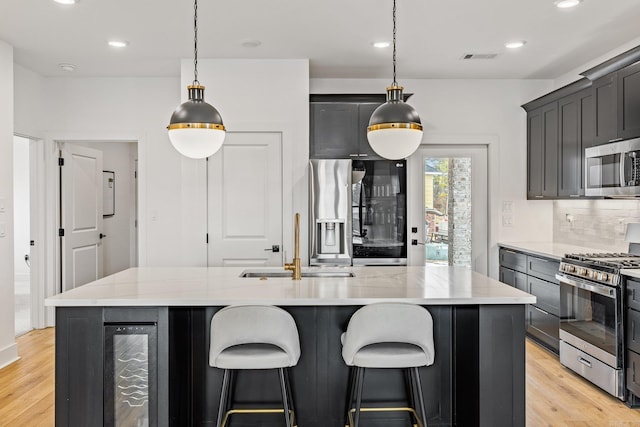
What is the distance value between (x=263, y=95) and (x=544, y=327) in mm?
3326

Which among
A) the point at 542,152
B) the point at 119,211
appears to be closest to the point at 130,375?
the point at 542,152

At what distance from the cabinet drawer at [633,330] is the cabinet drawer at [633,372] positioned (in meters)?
0.05

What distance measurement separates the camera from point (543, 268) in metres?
4.35

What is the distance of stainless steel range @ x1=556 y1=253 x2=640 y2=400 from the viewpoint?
10.9 ft

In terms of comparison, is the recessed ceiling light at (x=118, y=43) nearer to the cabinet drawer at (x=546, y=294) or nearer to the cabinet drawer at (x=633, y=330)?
the cabinet drawer at (x=546, y=294)

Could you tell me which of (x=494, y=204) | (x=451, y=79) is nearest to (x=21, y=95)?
(x=451, y=79)

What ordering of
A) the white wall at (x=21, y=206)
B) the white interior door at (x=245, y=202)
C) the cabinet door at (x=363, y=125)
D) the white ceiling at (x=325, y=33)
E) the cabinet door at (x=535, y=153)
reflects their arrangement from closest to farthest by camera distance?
the white ceiling at (x=325, y=33)
the white interior door at (x=245, y=202)
the cabinet door at (x=363, y=125)
the cabinet door at (x=535, y=153)
the white wall at (x=21, y=206)

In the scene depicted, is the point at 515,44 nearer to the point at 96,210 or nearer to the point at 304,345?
the point at 304,345

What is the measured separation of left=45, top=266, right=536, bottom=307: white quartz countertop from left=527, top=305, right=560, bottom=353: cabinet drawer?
62.0 inches

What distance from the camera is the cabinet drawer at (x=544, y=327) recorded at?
13.8 feet

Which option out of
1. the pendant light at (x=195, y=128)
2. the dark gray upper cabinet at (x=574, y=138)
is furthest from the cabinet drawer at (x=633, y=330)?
the pendant light at (x=195, y=128)

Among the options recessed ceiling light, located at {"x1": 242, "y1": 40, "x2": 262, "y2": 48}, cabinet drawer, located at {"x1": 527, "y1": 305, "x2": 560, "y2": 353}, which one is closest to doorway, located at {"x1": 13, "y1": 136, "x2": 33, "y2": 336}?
recessed ceiling light, located at {"x1": 242, "y1": 40, "x2": 262, "y2": 48}

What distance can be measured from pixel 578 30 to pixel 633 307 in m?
2.13

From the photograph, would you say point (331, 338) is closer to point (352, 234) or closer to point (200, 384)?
point (200, 384)
